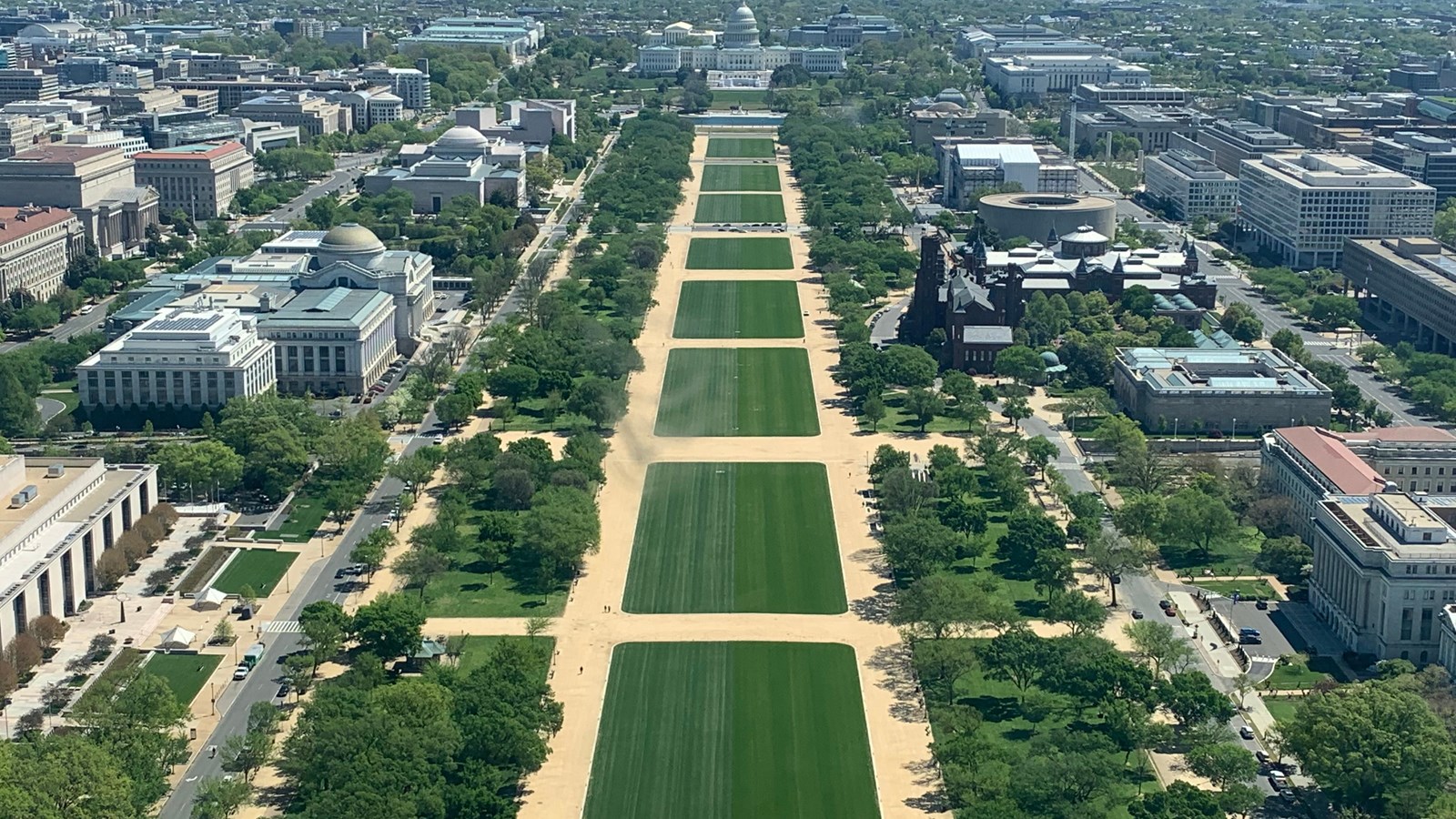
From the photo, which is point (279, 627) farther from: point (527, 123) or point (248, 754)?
point (527, 123)

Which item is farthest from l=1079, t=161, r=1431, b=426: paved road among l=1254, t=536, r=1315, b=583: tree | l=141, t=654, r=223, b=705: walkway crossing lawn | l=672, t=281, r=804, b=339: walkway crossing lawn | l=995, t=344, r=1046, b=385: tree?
l=141, t=654, r=223, b=705: walkway crossing lawn

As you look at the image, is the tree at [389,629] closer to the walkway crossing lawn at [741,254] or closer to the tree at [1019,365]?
the tree at [1019,365]

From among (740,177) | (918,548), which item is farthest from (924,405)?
(740,177)

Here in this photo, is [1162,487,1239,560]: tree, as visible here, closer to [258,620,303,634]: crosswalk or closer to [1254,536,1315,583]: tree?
[1254,536,1315,583]: tree

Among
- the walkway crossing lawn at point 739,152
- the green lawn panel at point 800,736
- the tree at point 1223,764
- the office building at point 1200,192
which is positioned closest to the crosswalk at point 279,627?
the green lawn panel at point 800,736

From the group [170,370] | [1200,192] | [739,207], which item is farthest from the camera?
[739,207]

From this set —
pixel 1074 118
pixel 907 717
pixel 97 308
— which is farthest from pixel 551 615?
pixel 1074 118

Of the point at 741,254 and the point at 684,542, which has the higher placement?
the point at 741,254
